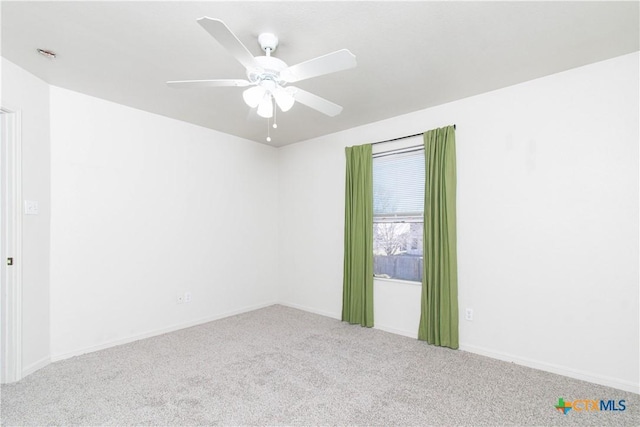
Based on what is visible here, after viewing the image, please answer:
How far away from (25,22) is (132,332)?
9.10ft

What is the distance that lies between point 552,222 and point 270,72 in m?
2.52

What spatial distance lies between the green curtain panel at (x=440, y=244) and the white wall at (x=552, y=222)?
108 millimetres

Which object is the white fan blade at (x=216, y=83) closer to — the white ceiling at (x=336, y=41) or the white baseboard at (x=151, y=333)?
the white ceiling at (x=336, y=41)

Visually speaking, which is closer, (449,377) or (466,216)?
(449,377)

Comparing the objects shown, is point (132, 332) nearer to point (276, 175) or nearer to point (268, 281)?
point (268, 281)

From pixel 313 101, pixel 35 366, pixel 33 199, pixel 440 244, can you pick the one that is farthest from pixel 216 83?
pixel 35 366

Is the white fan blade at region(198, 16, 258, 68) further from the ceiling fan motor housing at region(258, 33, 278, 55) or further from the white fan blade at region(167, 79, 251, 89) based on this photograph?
the ceiling fan motor housing at region(258, 33, 278, 55)

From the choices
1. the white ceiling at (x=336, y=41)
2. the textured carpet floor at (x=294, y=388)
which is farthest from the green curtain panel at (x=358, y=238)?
the white ceiling at (x=336, y=41)

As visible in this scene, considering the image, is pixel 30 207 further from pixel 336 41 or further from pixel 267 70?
pixel 336 41

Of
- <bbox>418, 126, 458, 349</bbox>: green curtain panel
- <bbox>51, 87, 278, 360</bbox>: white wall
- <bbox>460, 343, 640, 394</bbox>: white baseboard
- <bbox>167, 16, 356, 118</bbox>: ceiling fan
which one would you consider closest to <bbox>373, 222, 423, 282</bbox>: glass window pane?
<bbox>418, 126, 458, 349</bbox>: green curtain panel

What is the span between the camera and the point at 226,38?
1470 mm

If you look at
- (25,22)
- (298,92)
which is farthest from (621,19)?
(25,22)

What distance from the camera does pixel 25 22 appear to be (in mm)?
1941

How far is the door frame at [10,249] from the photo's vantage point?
2.42 meters
